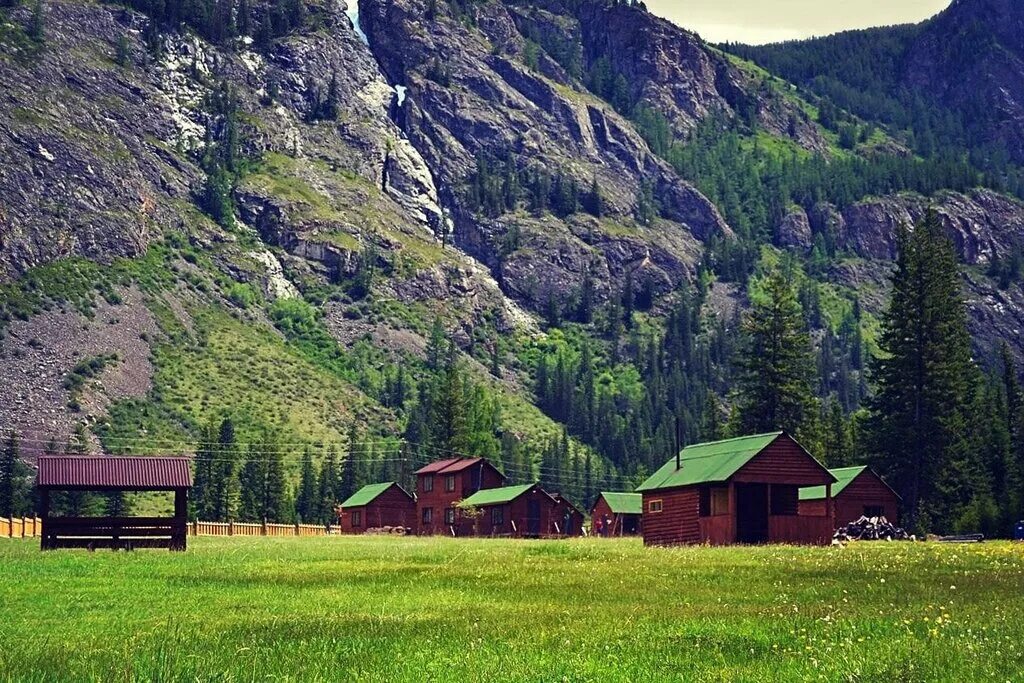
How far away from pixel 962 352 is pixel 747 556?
166 feet

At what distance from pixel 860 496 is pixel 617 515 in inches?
1244

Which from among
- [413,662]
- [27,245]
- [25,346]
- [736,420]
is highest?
[27,245]

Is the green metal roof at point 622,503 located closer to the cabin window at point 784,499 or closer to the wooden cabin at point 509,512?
the wooden cabin at point 509,512

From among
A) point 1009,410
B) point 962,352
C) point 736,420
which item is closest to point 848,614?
point 962,352

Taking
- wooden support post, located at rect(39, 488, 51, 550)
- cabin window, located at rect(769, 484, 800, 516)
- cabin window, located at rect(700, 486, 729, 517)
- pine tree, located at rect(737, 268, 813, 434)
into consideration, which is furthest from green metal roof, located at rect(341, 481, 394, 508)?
wooden support post, located at rect(39, 488, 51, 550)

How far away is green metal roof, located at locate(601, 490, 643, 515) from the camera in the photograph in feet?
367

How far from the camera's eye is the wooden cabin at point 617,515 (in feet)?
367

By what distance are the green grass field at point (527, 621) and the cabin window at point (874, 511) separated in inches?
1779

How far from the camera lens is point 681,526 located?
65438 mm

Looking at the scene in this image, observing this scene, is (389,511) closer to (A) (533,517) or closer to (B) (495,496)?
(B) (495,496)

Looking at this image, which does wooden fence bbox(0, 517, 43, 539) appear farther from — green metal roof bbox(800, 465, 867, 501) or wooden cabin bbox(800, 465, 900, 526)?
wooden cabin bbox(800, 465, 900, 526)

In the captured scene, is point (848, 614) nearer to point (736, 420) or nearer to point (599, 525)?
point (736, 420)

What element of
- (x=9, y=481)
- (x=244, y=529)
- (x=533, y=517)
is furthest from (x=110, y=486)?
(x=9, y=481)

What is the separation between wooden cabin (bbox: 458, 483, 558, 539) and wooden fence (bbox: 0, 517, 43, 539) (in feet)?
113
